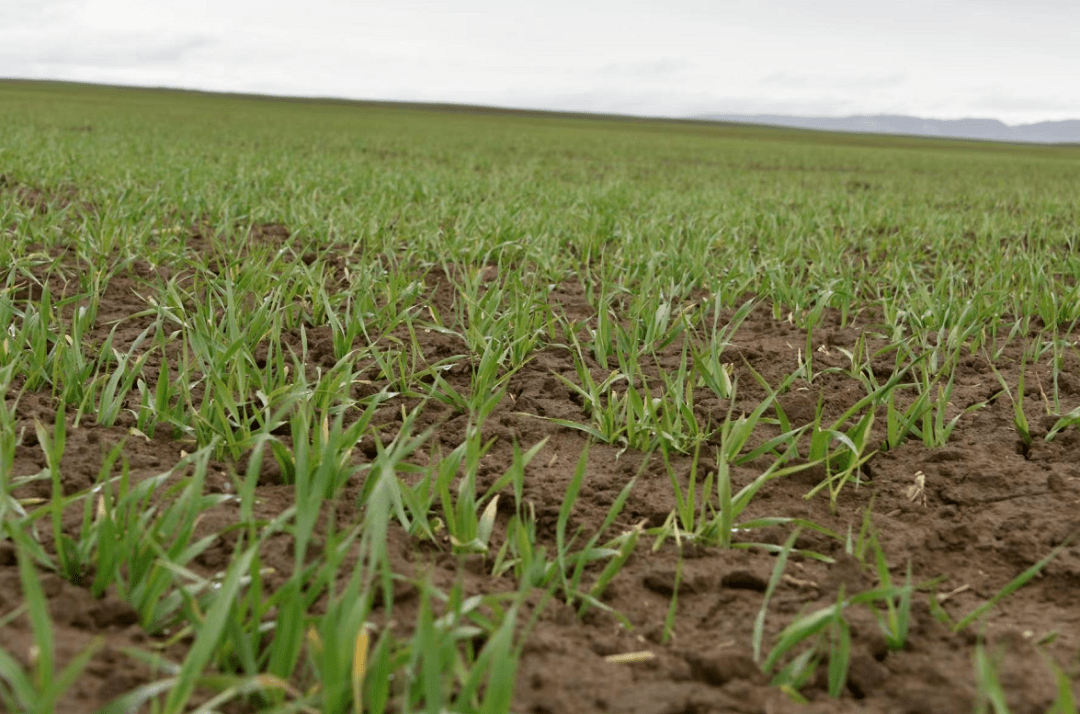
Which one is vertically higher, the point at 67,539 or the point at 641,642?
the point at 67,539

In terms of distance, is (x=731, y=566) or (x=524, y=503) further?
(x=524, y=503)

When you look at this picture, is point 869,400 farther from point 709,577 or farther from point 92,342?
point 92,342

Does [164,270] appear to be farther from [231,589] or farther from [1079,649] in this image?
[1079,649]

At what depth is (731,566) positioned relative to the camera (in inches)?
58.7

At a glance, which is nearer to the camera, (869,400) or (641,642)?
(641,642)

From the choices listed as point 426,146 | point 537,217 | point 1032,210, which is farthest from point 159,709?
point 426,146

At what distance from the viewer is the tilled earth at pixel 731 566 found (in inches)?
44.2

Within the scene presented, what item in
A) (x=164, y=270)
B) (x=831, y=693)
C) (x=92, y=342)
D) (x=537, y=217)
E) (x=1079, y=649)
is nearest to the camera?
(x=831, y=693)

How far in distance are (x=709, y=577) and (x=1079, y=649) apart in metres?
0.54

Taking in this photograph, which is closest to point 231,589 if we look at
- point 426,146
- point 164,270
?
point 164,270

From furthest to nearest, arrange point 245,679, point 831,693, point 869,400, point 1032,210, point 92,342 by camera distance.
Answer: point 1032,210 → point 92,342 → point 869,400 → point 831,693 → point 245,679

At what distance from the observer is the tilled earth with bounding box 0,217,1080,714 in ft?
3.68

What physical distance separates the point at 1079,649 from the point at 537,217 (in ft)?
15.0

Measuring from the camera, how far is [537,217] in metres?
5.54
